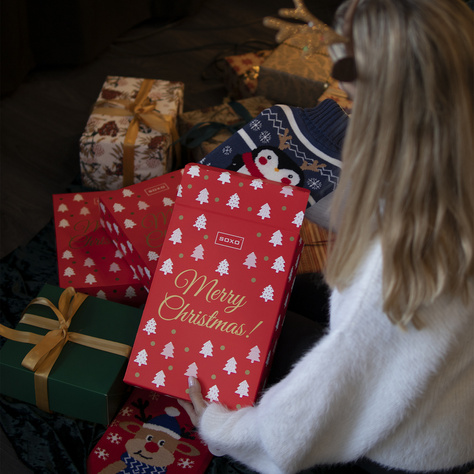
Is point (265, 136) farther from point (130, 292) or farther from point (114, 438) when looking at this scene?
→ point (114, 438)

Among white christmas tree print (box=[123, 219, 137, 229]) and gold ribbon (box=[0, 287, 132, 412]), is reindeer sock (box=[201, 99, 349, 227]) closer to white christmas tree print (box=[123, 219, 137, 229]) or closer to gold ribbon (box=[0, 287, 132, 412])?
white christmas tree print (box=[123, 219, 137, 229])

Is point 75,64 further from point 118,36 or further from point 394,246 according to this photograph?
point 394,246

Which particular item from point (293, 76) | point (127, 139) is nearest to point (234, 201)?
point (127, 139)

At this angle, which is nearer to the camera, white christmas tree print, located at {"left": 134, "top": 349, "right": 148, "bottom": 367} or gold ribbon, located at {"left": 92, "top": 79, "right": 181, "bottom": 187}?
white christmas tree print, located at {"left": 134, "top": 349, "right": 148, "bottom": 367}

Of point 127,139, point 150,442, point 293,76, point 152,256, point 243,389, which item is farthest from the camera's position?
point 293,76

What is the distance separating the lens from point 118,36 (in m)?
2.43

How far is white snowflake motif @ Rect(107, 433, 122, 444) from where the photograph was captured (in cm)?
102

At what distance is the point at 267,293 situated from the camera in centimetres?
93

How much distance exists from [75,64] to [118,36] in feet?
1.13

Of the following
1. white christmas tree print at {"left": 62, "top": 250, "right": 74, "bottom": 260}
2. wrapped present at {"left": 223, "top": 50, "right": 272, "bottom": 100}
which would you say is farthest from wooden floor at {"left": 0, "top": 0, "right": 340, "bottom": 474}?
white christmas tree print at {"left": 62, "top": 250, "right": 74, "bottom": 260}

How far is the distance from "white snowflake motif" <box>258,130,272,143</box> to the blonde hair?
1.72 feet

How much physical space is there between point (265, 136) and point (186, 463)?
70 centimetres

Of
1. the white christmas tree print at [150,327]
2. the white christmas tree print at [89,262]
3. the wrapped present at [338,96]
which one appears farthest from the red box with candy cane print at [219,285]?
the wrapped present at [338,96]

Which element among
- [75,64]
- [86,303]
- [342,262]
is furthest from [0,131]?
[342,262]
